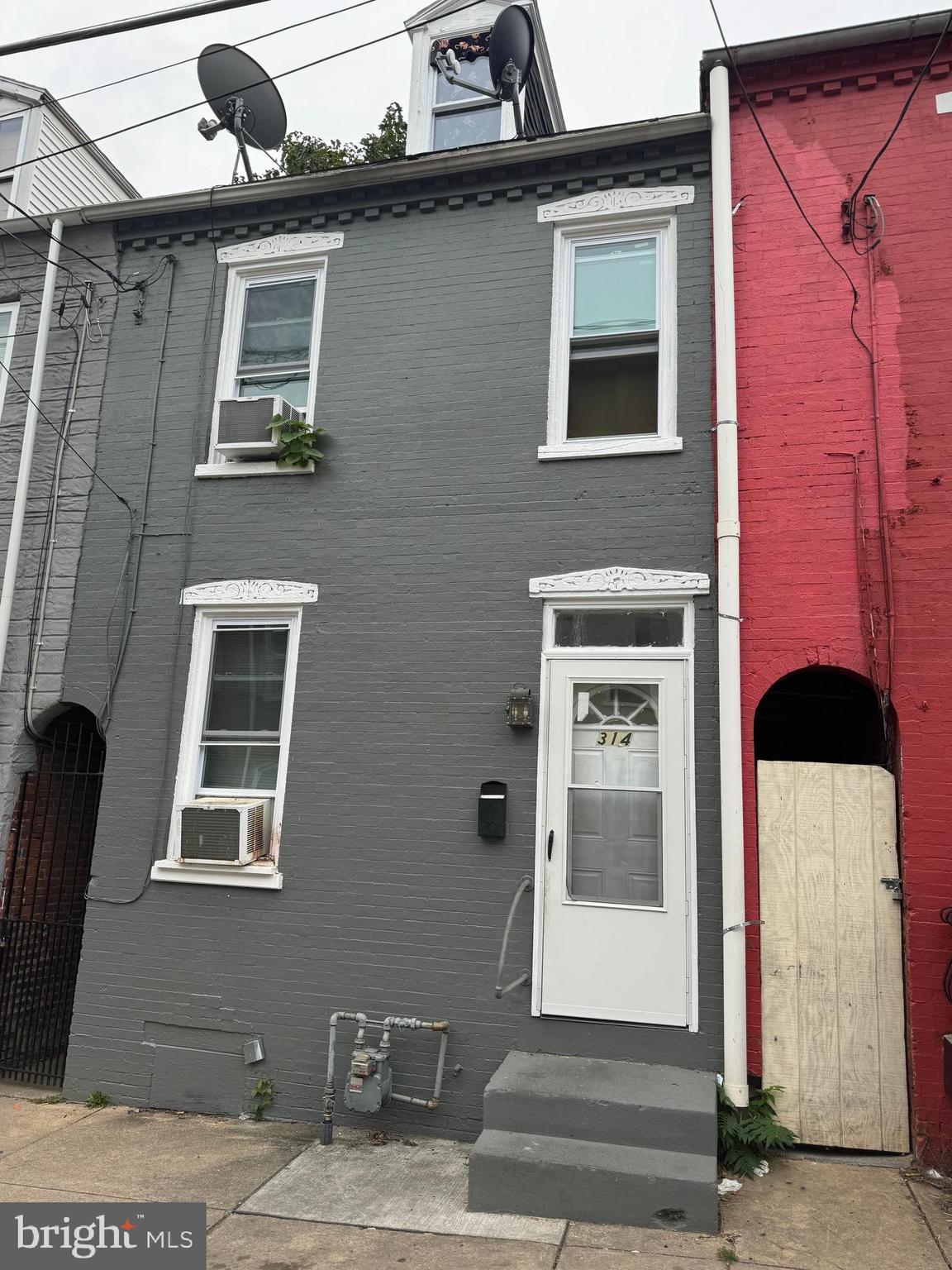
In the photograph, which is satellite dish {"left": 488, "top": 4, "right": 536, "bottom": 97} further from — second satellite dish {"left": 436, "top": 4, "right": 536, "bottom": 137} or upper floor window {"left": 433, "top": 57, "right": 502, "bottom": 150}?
upper floor window {"left": 433, "top": 57, "right": 502, "bottom": 150}

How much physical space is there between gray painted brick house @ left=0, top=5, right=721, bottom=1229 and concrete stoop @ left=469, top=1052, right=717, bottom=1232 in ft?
0.15

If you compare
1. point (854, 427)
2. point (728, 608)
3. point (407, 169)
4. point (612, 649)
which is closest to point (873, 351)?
point (854, 427)

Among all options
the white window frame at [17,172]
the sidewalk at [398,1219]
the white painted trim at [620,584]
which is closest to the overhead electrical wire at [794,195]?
the white painted trim at [620,584]

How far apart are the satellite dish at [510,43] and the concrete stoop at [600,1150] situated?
7.71m

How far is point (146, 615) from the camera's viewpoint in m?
6.95

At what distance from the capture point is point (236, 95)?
27.4 feet

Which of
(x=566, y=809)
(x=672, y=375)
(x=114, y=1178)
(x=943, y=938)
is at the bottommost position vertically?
(x=114, y=1178)

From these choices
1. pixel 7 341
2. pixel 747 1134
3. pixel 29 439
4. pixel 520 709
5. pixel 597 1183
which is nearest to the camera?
pixel 597 1183

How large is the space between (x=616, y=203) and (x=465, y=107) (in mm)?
2506

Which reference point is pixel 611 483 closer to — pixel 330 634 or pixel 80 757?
pixel 330 634

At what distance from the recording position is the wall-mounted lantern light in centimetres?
593

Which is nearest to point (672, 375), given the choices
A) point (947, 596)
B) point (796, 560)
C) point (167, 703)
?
point (796, 560)

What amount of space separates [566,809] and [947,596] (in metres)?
2.70

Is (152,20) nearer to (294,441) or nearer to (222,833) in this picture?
(294,441)
